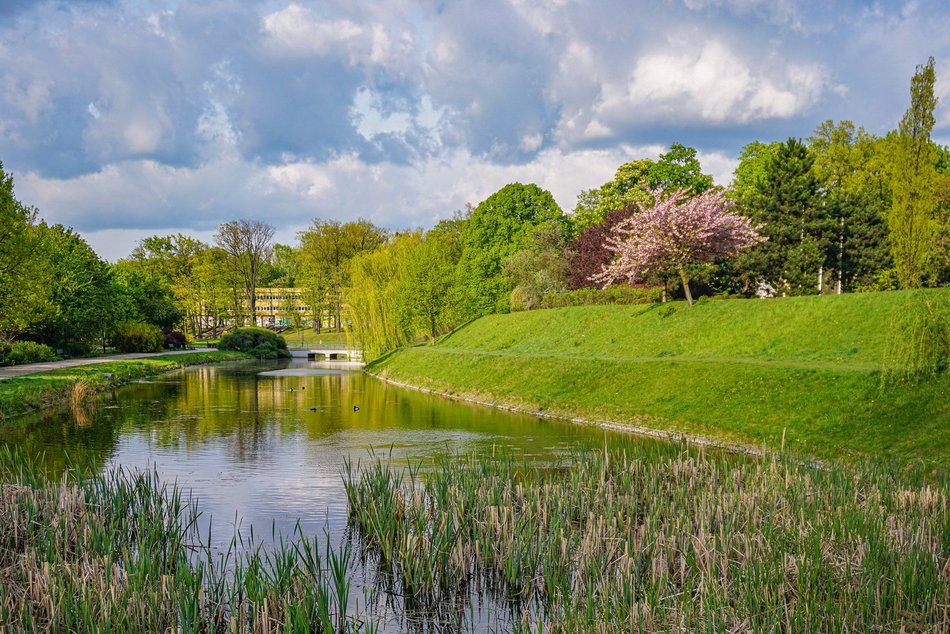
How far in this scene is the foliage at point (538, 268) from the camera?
6203cm

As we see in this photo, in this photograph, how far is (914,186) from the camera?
4222 centimetres

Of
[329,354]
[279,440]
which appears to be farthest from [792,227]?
[329,354]

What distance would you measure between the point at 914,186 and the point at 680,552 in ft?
133

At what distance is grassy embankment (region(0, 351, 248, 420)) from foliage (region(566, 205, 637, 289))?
32122 mm

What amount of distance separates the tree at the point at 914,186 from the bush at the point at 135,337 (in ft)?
210

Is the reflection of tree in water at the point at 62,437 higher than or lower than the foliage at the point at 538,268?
lower

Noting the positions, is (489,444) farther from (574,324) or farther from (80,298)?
(80,298)

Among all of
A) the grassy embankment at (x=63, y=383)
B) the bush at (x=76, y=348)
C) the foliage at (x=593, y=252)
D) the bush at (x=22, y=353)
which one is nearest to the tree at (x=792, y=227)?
the foliage at (x=593, y=252)

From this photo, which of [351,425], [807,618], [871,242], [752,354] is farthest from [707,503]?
[871,242]

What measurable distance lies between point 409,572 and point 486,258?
67.6 m

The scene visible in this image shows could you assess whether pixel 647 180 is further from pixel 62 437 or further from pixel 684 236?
pixel 62 437

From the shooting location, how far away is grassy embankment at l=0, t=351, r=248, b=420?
30141 millimetres

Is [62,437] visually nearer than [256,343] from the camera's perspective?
Yes

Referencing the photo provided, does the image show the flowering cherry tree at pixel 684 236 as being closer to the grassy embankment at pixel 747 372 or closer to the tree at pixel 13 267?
the grassy embankment at pixel 747 372
